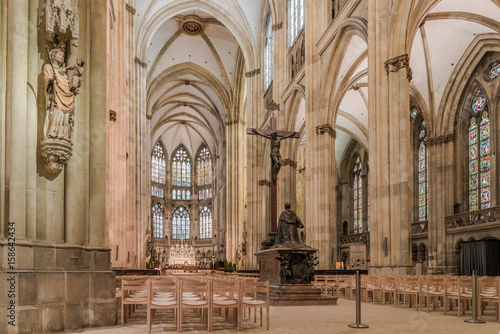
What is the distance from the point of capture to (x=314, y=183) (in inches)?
826

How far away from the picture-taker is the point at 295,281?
12109mm

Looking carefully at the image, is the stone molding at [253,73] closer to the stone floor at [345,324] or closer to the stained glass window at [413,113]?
the stained glass window at [413,113]

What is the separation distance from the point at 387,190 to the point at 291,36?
15.0m

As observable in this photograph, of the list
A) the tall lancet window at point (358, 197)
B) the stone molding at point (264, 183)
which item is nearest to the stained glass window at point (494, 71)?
the tall lancet window at point (358, 197)

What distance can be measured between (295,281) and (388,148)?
5094mm

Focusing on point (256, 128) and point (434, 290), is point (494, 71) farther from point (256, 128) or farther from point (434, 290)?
point (434, 290)

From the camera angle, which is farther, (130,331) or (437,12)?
(437,12)

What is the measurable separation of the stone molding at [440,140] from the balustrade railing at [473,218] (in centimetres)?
377

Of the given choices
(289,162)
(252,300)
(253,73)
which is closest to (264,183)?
(289,162)

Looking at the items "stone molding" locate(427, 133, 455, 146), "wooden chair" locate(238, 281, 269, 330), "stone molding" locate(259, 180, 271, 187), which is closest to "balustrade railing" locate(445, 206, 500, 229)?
"stone molding" locate(427, 133, 455, 146)

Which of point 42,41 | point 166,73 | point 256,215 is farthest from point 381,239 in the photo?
point 166,73

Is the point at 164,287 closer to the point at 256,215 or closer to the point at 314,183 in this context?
the point at 314,183

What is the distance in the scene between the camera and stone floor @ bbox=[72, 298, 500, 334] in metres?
6.91

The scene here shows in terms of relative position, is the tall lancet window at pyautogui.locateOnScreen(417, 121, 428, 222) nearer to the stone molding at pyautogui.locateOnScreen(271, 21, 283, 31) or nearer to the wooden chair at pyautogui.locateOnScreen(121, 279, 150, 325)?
the stone molding at pyautogui.locateOnScreen(271, 21, 283, 31)
